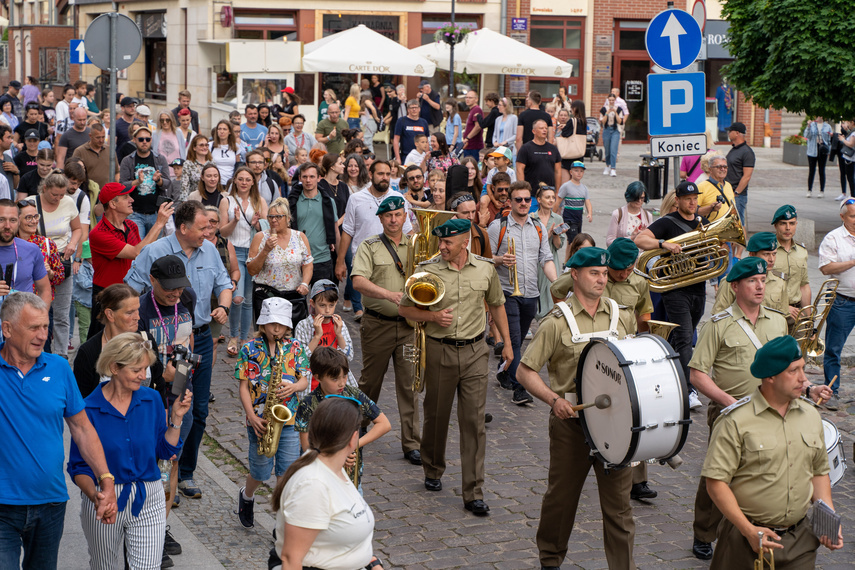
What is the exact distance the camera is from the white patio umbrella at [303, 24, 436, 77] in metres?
24.1

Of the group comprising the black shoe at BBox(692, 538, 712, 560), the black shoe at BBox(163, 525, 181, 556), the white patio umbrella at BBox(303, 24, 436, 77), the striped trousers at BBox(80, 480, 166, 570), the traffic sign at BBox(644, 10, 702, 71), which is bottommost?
the black shoe at BBox(692, 538, 712, 560)

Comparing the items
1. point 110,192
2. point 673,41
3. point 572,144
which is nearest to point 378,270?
point 110,192

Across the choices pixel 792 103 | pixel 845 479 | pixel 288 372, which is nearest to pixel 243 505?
pixel 288 372

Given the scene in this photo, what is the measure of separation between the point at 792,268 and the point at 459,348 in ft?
10.1

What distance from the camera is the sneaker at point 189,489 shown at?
24.6ft

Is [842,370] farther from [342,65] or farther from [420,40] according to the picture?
[420,40]

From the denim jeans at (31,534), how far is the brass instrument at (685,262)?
5462mm

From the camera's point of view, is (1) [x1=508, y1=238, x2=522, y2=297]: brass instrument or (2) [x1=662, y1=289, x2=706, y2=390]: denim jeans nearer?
(2) [x1=662, y1=289, x2=706, y2=390]: denim jeans

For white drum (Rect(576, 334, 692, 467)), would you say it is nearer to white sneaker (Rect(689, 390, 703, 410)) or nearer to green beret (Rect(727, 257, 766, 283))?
green beret (Rect(727, 257, 766, 283))

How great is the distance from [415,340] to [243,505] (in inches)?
70.0

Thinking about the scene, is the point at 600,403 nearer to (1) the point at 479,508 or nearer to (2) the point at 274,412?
(1) the point at 479,508

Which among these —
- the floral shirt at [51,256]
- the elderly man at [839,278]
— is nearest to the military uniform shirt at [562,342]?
the elderly man at [839,278]

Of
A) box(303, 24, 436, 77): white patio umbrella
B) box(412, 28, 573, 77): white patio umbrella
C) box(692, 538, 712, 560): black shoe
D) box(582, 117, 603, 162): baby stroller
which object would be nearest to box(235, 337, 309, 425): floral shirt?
box(692, 538, 712, 560): black shoe

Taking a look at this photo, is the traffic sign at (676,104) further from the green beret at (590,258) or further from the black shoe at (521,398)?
the green beret at (590,258)
